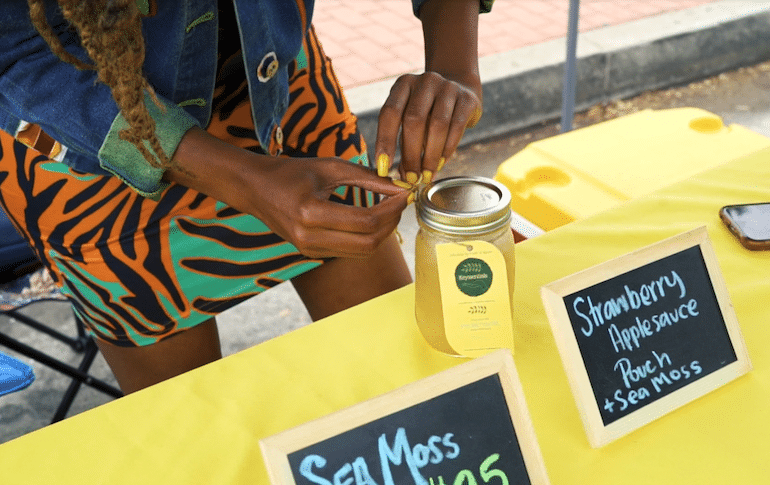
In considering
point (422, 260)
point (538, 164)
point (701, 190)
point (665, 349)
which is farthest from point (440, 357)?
point (538, 164)

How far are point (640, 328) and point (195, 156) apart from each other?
511mm

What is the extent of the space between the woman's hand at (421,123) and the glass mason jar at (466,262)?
0.07 m

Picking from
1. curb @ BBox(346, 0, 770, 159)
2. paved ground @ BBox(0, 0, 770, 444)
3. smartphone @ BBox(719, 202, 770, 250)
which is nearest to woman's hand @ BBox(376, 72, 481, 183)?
smartphone @ BBox(719, 202, 770, 250)

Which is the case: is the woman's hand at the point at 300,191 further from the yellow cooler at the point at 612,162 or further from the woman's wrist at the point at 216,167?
the yellow cooler at the point at 612,162

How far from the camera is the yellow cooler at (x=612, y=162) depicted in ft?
4.84

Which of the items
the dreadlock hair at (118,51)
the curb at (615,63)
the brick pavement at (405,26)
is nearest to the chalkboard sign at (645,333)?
the dreadlock hair at (118,51)

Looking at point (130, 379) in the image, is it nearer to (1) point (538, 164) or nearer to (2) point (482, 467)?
(2) point (482, 467)

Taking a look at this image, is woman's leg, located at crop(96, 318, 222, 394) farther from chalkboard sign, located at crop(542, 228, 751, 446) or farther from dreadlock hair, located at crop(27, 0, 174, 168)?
chalkboard sign, located at crop(542, 228, 751, 446)

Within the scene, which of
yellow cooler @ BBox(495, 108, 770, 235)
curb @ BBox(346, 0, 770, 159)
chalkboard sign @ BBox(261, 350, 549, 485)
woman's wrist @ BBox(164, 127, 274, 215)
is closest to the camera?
chalkboard sign @ BBox(261, 350, 549, 485)

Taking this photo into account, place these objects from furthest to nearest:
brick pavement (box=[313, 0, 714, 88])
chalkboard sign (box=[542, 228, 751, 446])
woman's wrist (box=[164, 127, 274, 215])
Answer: brick pavement (box=[313, 0, 714, 88]) → woman's wrist (box=[164, 127, 274, 215]) → chalkboard sign (box=[542, 228, 751, 446])

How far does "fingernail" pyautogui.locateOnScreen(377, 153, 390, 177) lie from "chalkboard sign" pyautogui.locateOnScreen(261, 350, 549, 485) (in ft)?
0.85

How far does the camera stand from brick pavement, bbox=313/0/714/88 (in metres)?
3.32

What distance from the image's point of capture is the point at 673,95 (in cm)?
335

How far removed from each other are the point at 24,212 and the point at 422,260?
1.85ft
